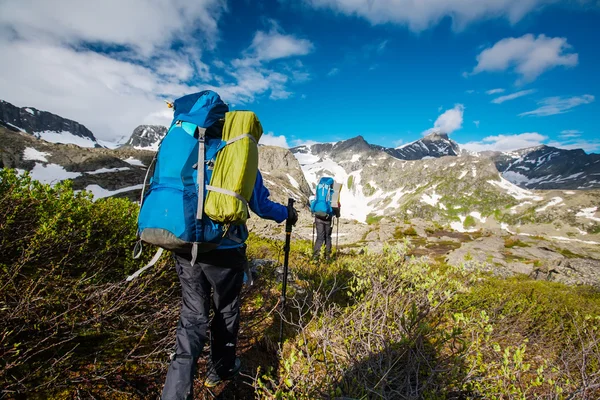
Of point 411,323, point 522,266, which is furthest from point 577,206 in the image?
point 411,323

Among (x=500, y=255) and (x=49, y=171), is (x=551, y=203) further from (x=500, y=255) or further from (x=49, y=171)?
(x=49, y=171)

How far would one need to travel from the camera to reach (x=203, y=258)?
3.43 metres

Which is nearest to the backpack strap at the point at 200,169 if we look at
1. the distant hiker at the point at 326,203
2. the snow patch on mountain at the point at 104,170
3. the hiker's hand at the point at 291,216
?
the hiker's hand at the point at 291,216

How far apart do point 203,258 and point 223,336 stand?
1.17 metres

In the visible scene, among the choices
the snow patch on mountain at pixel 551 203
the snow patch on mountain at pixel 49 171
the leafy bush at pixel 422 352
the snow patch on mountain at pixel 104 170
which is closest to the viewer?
the leafy bush at pixel 422 352

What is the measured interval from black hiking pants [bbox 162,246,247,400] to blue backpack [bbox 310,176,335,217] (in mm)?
7206

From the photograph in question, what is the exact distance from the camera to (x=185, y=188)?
10.2 ft

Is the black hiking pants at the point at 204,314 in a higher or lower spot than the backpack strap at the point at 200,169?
lower

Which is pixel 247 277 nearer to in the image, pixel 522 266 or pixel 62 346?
pixel 62 346

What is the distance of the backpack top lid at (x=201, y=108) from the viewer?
3293mm

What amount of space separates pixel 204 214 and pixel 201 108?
53.2 inches

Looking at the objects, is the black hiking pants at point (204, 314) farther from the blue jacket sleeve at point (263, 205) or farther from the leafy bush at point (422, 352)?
the leafy bush at point (422, 352)

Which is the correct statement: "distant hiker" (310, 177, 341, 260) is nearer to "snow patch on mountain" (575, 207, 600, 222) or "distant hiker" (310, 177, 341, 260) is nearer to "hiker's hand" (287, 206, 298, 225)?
"hiker's hand" (287, 206, 298, 225)

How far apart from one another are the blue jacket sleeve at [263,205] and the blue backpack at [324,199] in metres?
6.70
